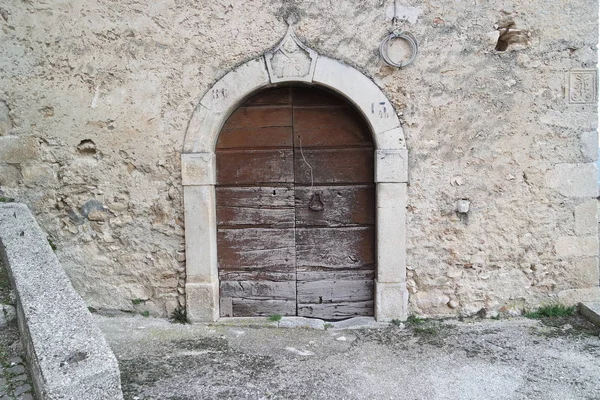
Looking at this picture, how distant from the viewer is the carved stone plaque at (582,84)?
3.28 meters

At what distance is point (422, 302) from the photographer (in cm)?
341

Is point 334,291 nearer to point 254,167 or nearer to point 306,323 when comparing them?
point 306,323

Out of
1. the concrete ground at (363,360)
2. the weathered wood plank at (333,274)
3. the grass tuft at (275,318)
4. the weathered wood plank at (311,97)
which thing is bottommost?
the concrete ground at (363,360)

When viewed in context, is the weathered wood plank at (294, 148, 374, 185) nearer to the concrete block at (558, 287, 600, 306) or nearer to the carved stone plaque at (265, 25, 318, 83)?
the carved stone plaque at (265, 25, 318, 83)

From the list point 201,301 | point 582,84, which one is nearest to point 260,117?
point 201,301

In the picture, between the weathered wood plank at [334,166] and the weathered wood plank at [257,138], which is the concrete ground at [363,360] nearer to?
the weathered wood plank at [334,166]

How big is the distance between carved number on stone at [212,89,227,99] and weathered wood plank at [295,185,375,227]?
91 cm

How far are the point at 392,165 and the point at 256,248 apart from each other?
1.25 metres

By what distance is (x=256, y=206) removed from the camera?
3506 mm

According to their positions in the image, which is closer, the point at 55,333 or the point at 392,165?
the point at 55,333

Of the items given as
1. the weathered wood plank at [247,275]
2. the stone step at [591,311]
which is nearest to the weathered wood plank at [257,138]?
the weathered wood plank at [247,275]

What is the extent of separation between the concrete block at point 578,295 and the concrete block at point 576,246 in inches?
10.8

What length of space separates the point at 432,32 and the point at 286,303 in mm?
2371

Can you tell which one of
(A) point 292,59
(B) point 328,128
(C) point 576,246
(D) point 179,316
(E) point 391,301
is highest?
(A) point 292,59
